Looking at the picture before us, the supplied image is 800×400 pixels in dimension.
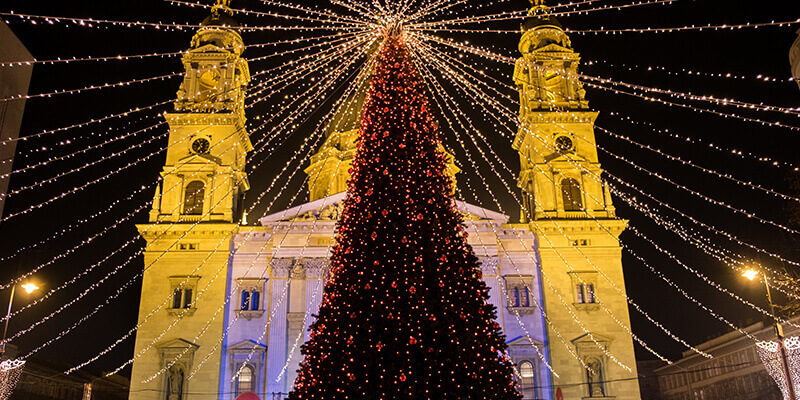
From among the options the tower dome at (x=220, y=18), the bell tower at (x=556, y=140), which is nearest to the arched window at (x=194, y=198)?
the tower dome at (x=220, y=18)

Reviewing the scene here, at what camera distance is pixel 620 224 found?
33219 mm

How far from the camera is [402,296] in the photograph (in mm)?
10789

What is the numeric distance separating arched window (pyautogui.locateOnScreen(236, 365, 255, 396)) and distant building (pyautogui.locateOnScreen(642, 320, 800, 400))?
31.5m

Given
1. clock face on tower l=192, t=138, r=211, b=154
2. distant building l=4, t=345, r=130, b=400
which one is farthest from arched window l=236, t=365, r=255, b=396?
clock face on tower l=192, t=138, r=211, b=154

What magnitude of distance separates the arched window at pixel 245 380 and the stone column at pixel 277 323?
103cm

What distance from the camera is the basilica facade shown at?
3100 cm

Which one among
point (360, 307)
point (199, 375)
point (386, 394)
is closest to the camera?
point (386, 394)

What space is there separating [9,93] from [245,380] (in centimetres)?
2211

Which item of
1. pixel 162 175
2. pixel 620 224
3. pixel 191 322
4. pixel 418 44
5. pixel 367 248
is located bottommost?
pixel 367 248

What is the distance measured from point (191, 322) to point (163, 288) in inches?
90.6

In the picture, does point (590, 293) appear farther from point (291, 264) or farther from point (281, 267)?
point (281, 267)

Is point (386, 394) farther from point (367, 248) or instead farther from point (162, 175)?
point (162, 175)

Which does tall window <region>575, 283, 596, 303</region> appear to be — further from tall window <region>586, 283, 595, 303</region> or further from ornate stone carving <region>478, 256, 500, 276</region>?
ornate stone carving <region>478, 256, 500, 276</region>

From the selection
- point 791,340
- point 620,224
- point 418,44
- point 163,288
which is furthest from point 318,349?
point 620,224
